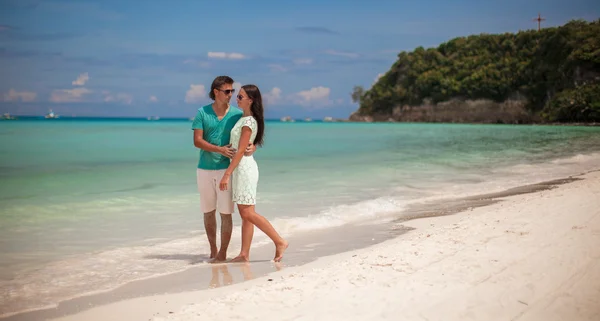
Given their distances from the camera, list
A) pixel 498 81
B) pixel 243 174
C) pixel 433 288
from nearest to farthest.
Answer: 1. pixel 433 288
2. pixel 243 174
3. pixel 498 81

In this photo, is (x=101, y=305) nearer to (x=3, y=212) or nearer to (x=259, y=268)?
(x=259, y=268)

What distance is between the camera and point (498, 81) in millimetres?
111500

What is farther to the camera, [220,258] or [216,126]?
[220,258]

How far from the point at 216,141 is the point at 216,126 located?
15 cm

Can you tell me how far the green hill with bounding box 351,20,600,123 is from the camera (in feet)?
283


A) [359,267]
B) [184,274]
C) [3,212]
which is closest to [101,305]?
[184,274]

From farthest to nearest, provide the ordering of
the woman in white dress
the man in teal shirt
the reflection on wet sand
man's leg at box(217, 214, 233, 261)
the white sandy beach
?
1. man's leg at box(217, 214, 233, 261)
2. the man in teal shirt
3. the woman in white dress
4. the reflection on wet sand
5. the white sandy beach

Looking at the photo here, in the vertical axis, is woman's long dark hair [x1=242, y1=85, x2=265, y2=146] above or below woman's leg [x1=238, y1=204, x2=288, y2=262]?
above

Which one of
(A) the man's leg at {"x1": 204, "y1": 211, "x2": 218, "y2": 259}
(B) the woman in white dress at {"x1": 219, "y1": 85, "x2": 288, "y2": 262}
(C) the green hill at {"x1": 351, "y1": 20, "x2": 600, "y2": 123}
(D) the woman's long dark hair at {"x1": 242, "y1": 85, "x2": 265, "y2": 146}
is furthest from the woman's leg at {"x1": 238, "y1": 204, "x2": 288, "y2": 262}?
(C) the green hill at {"x1": 351, "y1": 20, "x2": 600, "y2": 123}

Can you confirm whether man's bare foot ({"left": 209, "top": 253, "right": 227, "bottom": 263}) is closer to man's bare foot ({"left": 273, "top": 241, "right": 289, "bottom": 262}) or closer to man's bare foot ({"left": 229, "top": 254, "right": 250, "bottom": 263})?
man's bare foot ({"left": 229, "top": 254, "right": 250, "bottom": 263})

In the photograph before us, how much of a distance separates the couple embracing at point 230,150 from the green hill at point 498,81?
84.0 meters

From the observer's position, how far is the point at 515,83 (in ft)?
355

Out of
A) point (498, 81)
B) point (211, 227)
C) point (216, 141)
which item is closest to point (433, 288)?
point (216, 141)

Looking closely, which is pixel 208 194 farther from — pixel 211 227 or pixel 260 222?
pixel 260 222
